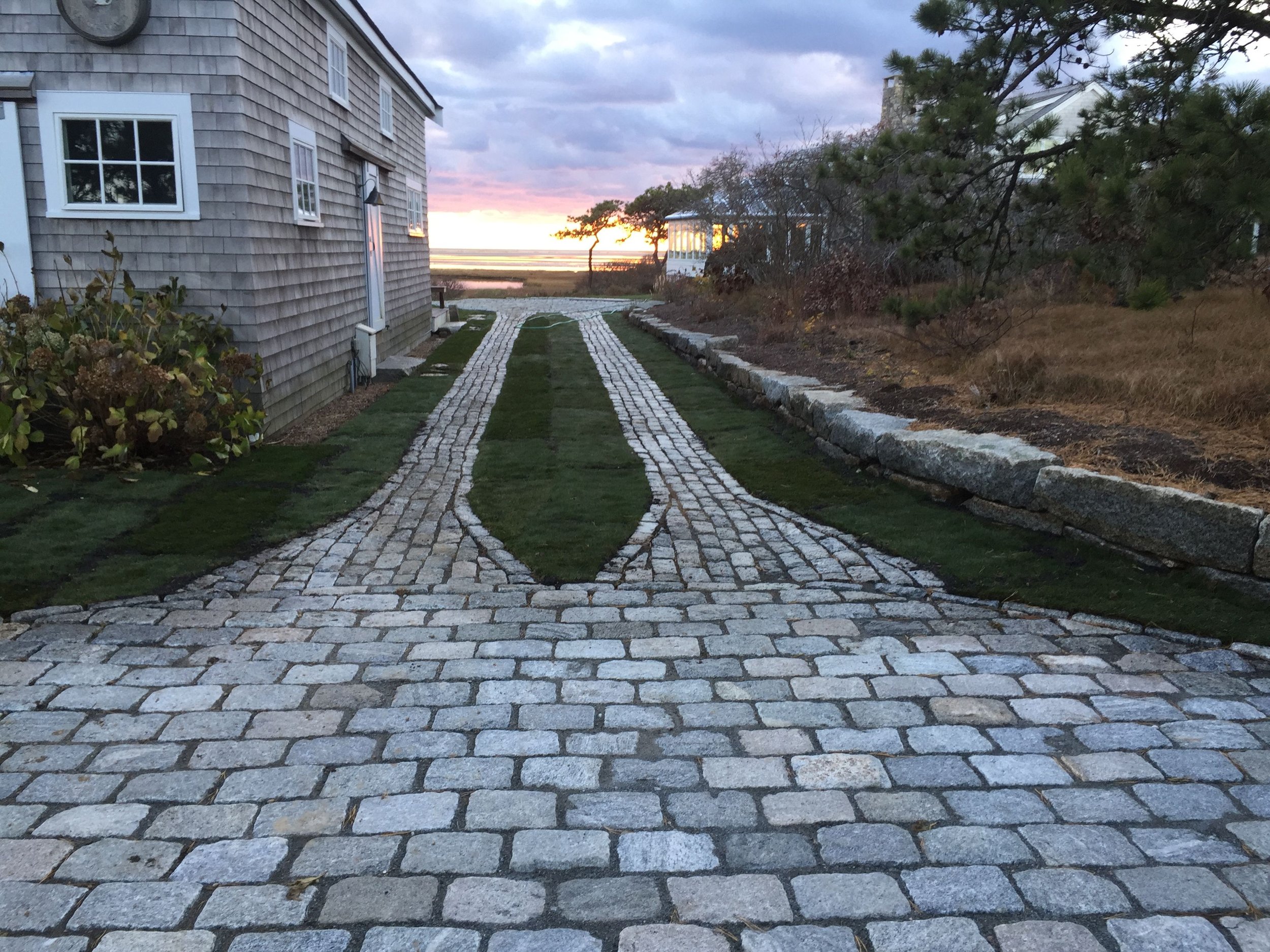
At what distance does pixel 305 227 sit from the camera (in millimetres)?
9289

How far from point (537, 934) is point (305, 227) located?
8.53 m

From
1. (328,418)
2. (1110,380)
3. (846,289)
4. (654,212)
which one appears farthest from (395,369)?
(654,212)

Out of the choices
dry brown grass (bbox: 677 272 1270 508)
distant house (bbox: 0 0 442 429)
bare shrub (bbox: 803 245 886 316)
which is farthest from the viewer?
bare shrub (bbox: 803 245 886 316)

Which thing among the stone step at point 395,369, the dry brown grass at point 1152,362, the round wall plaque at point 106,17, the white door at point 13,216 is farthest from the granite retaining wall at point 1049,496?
the white door at point 13,216

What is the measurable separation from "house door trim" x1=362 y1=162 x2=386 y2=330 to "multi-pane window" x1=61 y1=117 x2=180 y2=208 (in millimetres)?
4545

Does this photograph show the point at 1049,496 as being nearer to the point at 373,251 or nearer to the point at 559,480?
the point at 559,480

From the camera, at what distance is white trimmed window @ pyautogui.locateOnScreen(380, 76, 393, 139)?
44.3 ft

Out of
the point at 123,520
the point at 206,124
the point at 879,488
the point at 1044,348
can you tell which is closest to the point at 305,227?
the point at 206,124

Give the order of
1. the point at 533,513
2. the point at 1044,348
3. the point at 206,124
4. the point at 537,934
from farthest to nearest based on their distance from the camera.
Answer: the point at 1044,348 → the point at 206,124 → the point at 533,513 → the point at 537,934

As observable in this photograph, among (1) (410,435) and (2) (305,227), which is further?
(2) (305,227)

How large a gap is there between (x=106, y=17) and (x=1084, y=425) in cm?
789

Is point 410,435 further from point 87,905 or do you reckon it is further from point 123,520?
point 87,905

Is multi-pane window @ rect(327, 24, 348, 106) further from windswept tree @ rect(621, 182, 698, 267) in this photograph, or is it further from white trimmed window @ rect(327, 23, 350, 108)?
windswept tree @ rect(621, 182, 698, 267)

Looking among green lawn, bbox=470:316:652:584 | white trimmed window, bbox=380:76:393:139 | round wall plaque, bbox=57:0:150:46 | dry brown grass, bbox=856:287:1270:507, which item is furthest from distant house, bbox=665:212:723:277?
round wall plaque, bbox=57:0:150:46
